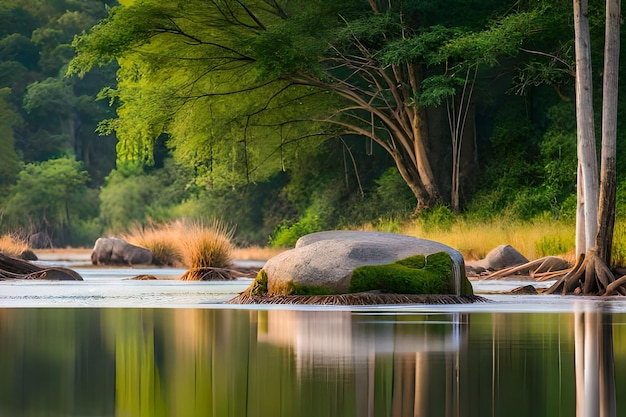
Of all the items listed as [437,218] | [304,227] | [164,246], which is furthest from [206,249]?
[304,227]

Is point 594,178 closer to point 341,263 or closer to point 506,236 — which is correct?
point 341,263

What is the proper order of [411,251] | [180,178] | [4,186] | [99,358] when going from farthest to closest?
[4,186], [180,178], [411,251], [99,358]

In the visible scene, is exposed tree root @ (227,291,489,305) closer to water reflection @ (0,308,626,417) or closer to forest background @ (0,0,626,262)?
water reflection @ (0,308,626,417)

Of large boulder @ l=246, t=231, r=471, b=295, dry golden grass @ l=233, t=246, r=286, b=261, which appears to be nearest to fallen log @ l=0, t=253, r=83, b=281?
large boulder @ l=246, t=231, r=471, b=295

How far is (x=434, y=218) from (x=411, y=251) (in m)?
21.5

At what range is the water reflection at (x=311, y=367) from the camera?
644 centimetres

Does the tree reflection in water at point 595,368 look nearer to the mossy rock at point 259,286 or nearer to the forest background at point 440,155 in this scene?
the mossy rock at point 259,286

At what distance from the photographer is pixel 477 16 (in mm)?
39000

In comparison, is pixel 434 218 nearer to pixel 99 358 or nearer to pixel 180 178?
pixel 180 178

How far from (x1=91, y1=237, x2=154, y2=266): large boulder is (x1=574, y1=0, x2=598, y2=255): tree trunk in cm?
1792

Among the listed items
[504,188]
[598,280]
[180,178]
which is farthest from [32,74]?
[598,280]

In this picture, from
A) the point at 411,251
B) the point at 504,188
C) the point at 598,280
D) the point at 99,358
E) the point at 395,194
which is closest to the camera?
the point at 99,358

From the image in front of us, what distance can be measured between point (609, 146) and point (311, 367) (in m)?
14.8

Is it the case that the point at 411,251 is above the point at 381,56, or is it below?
below
